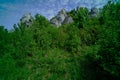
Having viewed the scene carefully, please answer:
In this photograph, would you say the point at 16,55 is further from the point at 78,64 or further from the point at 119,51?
the point at 119,51

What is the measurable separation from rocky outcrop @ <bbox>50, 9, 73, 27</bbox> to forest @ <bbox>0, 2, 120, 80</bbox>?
10.8 feet

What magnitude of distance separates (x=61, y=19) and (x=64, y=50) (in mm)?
13762

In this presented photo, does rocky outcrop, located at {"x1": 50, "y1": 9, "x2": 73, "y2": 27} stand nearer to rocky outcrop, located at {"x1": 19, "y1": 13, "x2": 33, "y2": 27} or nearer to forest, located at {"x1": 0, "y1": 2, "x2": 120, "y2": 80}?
forest, located at {"x1": 0, "y1": 2, "x2": 120, "y2": 80}

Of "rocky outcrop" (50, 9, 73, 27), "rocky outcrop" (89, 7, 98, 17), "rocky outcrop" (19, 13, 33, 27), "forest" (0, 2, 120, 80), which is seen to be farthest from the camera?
"rocky outcrop" (19, 13, 33, 27)

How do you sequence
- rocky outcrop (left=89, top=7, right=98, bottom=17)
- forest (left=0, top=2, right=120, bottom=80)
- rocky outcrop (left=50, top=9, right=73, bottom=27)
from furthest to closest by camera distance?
1. rocky outcrop (left=50, top=9, right=73, bottom=27)
2. rocky outcrop (left=89, top=7, right=98, bottom=17)
3. forest (left=0, top=2, right=120, bottom=80)

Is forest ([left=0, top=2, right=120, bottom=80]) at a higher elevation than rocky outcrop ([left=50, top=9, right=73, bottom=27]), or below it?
below

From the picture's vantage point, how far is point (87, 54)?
25969 millimetres

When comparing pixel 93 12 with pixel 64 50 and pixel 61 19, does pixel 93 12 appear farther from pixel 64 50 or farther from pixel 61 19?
pixel 64 50

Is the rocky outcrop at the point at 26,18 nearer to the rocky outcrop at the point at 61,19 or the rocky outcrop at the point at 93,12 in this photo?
the rocky outcrop at the point at 61,19

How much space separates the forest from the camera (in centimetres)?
1991

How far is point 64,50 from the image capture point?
30.8 meters

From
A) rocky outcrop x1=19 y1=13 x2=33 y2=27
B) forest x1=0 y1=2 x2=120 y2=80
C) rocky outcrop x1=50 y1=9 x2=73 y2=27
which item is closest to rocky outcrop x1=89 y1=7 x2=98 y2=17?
forest x1=0 y1=2 x2=120 y2=80

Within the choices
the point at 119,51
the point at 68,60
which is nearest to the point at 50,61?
the point at 68,60

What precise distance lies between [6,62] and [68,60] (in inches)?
261
